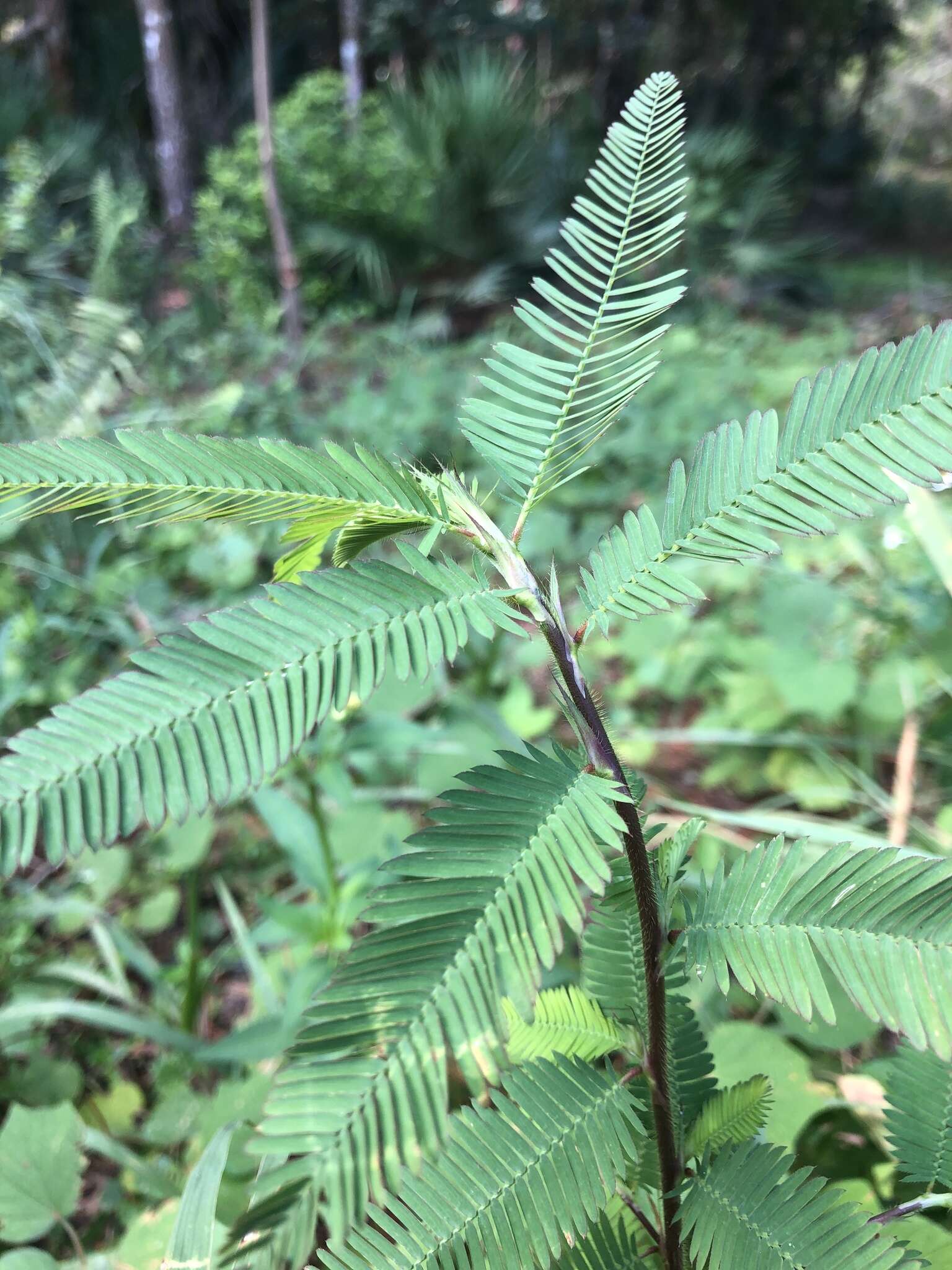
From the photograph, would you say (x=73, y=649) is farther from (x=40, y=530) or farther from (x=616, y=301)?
(x=616, y=301)

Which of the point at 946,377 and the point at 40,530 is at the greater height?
the point at 946,377

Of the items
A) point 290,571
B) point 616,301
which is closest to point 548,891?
point 290,571

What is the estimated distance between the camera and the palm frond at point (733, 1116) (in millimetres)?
480

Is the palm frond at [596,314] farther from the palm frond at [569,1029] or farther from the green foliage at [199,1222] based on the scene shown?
the green foliage at [199,1222]

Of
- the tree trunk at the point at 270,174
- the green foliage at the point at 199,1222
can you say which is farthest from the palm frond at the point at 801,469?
the tree trunk at the point at 270,174

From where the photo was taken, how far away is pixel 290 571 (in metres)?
0.44

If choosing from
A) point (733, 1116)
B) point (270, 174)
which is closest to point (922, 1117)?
point (733, 1116)

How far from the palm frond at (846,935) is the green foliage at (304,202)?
5685 mm

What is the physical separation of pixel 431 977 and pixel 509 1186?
0.63 feet

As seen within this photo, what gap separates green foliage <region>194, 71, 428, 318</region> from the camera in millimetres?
5328

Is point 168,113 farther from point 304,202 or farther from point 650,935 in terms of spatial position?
point 650,935

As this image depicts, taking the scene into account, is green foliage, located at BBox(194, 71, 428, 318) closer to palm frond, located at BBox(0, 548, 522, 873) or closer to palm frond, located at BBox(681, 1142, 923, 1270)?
palm frond, located at BBox(0, 548, 522, 873)

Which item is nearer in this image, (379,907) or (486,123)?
(379,907)

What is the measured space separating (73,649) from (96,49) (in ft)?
26.8
